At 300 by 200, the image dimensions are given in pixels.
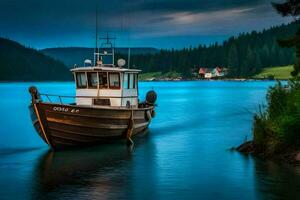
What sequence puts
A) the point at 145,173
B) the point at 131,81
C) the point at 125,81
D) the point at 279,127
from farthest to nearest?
the point at 131,81, the point at 125,81, the point at 279,127, the point at 145,173

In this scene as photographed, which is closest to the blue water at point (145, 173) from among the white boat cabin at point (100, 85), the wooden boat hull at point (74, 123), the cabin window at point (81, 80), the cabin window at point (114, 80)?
the wooden boat hull at point (74, 123)

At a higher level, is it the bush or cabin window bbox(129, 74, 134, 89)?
cabin window bbox(129, 74, 134, 89)

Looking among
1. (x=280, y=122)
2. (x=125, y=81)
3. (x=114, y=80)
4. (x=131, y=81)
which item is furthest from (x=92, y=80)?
(x=280, y=122)

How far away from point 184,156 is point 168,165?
3147mm

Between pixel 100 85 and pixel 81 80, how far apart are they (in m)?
1.23

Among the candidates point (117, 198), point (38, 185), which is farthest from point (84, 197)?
point (38, 185)

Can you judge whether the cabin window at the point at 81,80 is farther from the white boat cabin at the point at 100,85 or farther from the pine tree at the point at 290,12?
the pine tree at the point at 290,12

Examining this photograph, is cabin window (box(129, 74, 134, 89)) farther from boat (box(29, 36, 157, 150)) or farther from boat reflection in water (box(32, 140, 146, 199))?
boat reflection in water (box(32, 140, 146, 199))

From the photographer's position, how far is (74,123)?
30.0 metres

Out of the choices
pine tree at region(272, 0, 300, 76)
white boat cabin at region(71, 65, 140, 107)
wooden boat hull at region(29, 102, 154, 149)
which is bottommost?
wooden boat hull at region(29, 102, 154, 149)

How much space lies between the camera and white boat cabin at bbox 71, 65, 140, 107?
3284cm

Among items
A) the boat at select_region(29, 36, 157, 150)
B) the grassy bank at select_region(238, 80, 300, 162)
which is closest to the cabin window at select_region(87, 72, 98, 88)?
the boat at select_region(29, 36, 157, 150)

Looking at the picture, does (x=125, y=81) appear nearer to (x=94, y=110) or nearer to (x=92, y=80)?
(x=92, y=80)

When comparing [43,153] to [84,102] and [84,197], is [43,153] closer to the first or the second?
[84,102]
